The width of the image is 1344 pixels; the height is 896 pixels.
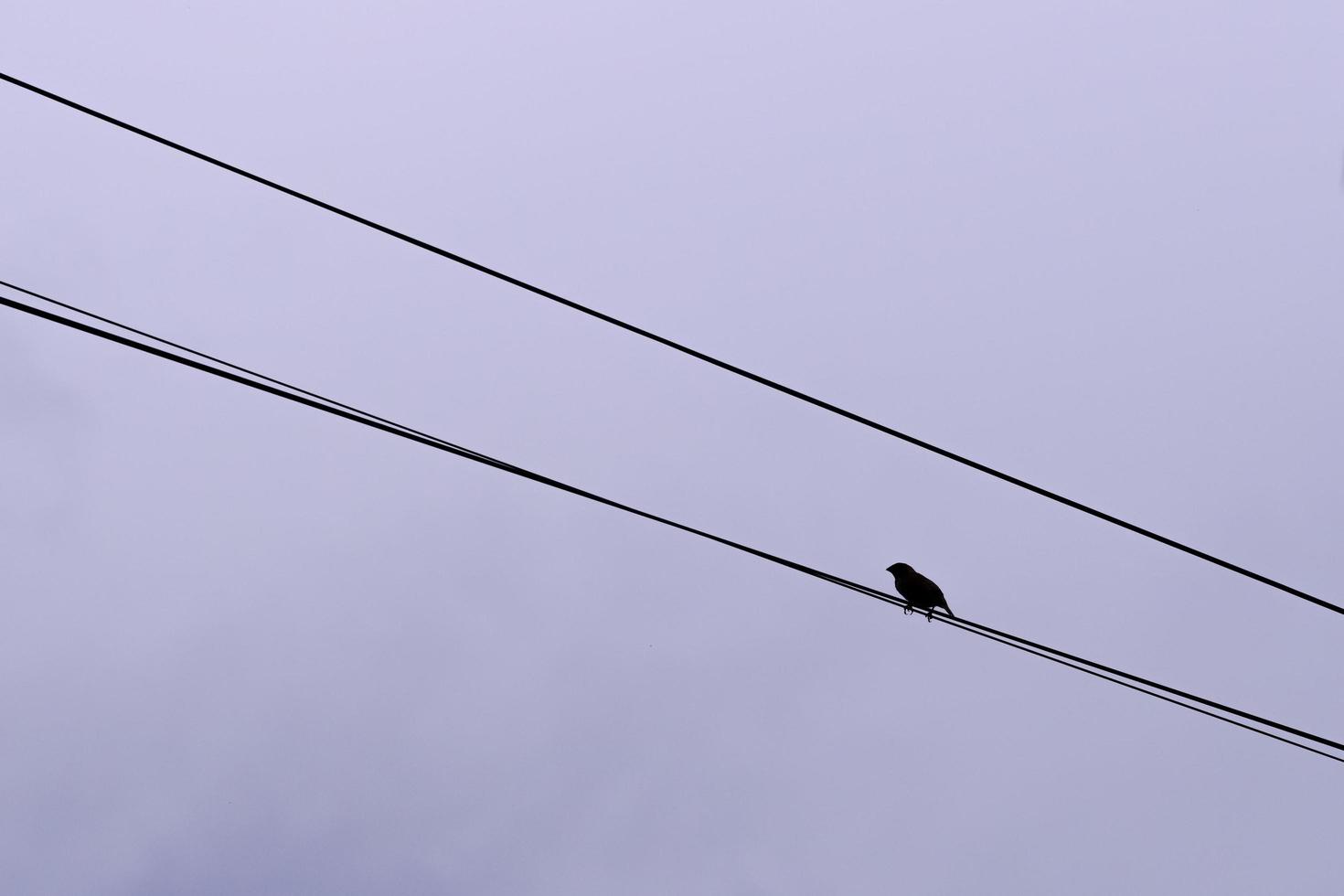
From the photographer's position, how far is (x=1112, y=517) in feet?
24.4

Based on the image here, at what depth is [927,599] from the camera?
15031 millimetres

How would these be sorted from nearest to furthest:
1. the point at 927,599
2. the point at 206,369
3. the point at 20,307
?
the point at 20,307, the point at 206,369, the point at 927,599

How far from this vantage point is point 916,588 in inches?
602

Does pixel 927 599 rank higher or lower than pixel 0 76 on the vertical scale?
lower

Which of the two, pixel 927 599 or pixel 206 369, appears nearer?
pixel 206 369

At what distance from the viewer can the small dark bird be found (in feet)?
49.6

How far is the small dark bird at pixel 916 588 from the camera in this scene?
596 inches

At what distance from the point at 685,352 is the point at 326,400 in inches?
70.8

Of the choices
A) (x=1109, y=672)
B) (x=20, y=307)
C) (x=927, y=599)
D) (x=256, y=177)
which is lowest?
(x=927, y=599)

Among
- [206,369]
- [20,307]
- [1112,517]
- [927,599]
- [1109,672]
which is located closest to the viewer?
[20,307]

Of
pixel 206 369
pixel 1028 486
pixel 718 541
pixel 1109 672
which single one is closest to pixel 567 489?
pixel 718 541

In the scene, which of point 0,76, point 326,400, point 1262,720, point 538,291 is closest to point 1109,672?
point 1262,720

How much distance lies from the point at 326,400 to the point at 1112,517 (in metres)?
4.02

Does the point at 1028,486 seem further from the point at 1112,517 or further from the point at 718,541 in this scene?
the point at 718,541
